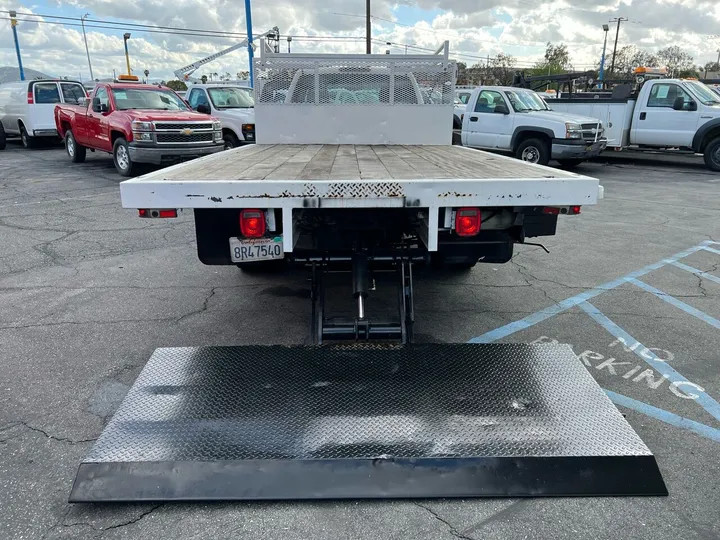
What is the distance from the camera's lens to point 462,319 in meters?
4.90

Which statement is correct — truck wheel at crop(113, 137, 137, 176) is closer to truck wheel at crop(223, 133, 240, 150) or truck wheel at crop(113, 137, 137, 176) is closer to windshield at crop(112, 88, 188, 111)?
windshield at crop(112, 88, 188, 111)

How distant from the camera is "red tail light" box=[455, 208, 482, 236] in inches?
125

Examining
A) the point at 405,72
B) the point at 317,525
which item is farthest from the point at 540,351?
the point at 405,72

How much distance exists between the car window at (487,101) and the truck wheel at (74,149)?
10.8 metres

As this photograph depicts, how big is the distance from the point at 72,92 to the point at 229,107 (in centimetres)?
654

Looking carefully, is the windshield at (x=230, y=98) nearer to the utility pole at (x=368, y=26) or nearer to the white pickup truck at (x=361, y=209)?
the white pickup truck at (x=361, y=209)

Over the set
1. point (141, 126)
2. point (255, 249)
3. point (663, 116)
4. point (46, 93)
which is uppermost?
point (46, 93)

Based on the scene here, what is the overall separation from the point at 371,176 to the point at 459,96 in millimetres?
16084

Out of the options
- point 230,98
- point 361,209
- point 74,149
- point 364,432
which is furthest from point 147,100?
point 364,432

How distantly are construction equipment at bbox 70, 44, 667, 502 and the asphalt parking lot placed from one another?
4.7 inches

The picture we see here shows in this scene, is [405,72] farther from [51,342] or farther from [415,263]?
[51,342]

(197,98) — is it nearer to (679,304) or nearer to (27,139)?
(27,139)

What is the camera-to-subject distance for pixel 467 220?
3180 mm

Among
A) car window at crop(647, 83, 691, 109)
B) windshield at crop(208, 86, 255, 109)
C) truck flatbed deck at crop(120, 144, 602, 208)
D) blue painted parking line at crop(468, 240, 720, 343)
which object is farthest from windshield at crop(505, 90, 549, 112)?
truck flatbed deck at crop(120, 144, 602, 208)
